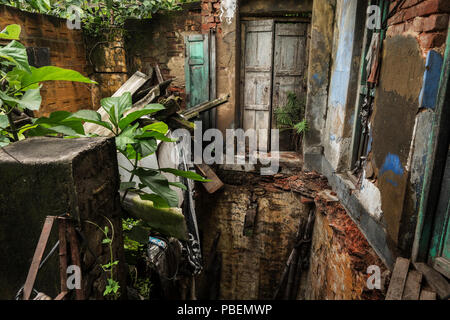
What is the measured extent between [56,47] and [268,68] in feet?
11.9

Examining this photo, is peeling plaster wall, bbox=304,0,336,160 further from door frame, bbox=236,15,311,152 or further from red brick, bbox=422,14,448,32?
red brick, bbox=422,14,448,32

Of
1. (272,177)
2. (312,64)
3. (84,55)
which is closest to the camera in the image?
(312,64)

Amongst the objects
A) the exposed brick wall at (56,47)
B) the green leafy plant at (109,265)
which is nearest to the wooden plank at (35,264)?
the green leafy plant at (109,265)

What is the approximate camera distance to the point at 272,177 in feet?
16.1

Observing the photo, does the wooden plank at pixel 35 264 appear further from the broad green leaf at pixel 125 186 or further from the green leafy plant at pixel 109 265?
the broad green leaf at pixel 125 186

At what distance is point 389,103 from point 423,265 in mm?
1316

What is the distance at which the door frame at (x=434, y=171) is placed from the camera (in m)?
1.82

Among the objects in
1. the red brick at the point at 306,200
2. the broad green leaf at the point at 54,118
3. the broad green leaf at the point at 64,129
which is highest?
the broad green leaf at the point at 54,118

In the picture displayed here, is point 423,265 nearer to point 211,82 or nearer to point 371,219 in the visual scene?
point 371,219

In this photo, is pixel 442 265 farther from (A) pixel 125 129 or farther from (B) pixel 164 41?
(B) pixel 164 41

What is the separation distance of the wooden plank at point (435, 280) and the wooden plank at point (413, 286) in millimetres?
42
